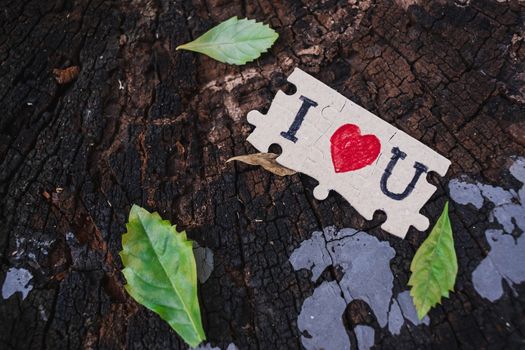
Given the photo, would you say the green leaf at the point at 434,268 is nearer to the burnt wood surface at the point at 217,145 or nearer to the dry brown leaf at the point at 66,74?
the burnt wood surface at the point at 217,145

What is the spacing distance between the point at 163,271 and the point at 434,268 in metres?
0.68

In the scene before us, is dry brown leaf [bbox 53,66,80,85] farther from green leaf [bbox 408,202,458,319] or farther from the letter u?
green leaf [bbox 408,202,458,319]

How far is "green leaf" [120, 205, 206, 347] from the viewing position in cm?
129

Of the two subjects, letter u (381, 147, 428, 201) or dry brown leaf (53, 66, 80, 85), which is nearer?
letter u (381, 147, 428, 201)

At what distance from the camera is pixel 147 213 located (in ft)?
4.58

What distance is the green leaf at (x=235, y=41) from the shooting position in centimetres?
160

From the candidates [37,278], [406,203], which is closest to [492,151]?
[406,203]

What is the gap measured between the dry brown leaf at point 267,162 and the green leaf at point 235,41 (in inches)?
12.7

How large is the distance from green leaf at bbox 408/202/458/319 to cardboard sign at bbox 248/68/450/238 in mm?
58

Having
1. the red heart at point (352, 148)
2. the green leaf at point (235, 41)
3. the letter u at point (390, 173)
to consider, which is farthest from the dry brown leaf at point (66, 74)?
the letter u at point (390, 173)

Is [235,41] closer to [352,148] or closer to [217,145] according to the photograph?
[217,145]

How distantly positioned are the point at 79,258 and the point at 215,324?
1.38ft

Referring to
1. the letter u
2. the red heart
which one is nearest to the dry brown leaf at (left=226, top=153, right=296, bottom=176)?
the red heart

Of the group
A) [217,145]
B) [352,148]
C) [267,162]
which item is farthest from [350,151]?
[217,145]
